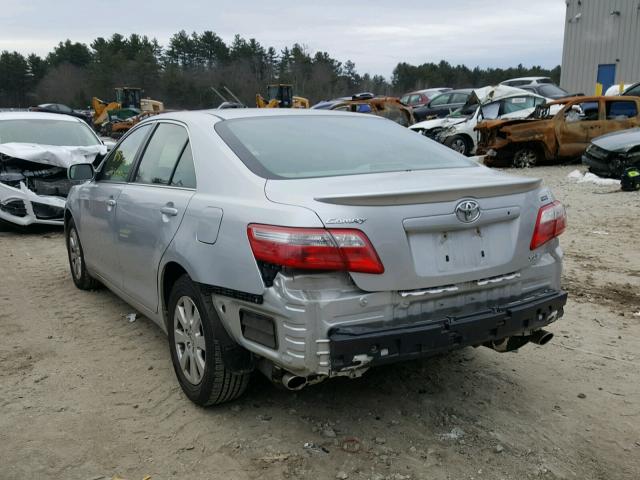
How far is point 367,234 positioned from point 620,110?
46.0ft

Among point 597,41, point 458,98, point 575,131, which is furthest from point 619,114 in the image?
point 597,41

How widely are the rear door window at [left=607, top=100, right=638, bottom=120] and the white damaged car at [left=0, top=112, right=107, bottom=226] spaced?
11.5m

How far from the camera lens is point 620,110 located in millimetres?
14477

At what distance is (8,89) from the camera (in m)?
85.1

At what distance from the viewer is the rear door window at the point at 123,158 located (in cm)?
440

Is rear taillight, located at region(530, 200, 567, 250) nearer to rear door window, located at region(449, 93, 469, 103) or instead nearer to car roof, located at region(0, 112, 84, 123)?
car roof, located at region(0, 112, 84, 123)

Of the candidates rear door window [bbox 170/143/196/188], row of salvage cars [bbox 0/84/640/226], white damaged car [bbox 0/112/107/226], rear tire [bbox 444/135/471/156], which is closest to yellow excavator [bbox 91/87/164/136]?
row of salvage cars [bbox 0/84/640/226]

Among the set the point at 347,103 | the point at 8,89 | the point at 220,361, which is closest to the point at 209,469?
the point at 220,361

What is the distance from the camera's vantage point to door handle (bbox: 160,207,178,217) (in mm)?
3424

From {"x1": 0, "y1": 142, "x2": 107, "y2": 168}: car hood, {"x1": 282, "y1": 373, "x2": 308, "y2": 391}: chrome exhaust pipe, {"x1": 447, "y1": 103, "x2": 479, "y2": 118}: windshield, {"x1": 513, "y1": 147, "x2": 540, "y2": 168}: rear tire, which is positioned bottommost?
{"x1": 513, "y1": 147, "x2": 540, "y2": 168}: rear tire

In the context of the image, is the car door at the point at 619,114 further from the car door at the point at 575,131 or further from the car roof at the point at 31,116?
the car roof at the point at 31,116

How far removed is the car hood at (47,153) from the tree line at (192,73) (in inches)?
2255

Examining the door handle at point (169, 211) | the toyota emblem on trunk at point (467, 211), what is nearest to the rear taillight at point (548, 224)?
the toyota emblem on trunk at point (467, 211)

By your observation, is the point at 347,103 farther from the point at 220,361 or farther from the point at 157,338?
the point at 220,361
